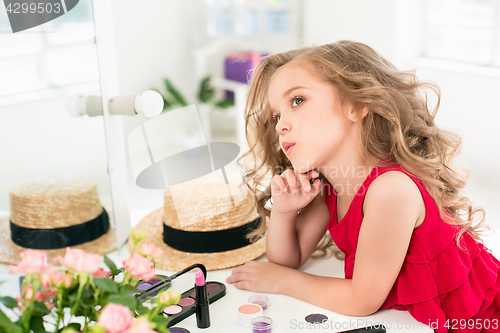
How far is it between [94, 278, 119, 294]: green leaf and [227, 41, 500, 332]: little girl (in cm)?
45

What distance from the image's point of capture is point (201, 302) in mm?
806

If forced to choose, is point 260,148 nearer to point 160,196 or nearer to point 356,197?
point 356,197

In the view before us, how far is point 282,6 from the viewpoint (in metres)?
3.34

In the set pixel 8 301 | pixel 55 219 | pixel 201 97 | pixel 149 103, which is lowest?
pixel 201 97

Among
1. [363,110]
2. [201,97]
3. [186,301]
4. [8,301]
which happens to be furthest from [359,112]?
[201,97]

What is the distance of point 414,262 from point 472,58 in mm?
2172

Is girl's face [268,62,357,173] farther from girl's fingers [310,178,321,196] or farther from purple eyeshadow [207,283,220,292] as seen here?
purple eyeshadow [207,283,220,292]

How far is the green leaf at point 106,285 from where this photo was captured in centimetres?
52

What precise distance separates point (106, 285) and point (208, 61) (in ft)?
9.97

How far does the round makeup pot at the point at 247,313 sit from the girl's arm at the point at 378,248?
9 centimetres

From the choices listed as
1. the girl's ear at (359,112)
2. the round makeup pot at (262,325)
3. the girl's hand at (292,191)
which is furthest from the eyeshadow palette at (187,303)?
the girl's ear at (359,112)

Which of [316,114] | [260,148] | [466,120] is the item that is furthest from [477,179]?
[316,114]

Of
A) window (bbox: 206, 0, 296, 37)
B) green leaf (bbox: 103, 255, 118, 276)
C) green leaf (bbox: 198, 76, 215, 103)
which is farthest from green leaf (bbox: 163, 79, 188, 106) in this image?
green leaf (bbox: 103, 255, 118, 276)

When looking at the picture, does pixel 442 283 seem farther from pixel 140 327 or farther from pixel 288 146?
pixel 140 327
